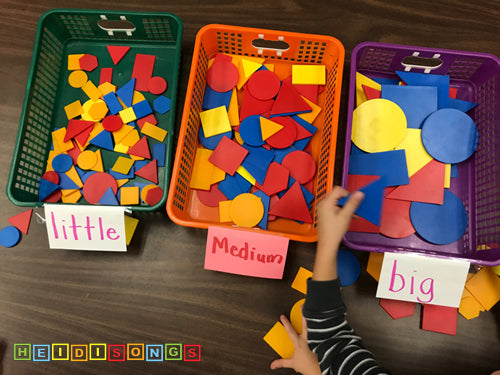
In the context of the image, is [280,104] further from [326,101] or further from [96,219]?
[96,219]

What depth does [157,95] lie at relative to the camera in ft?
2.59

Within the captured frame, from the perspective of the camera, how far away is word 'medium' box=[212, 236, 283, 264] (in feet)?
2.09

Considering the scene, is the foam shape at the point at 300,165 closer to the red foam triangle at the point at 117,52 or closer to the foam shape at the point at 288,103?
the foam shape at the point at 288,103

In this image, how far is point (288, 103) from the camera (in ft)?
2.50

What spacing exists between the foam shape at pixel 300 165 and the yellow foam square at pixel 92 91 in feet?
1.54

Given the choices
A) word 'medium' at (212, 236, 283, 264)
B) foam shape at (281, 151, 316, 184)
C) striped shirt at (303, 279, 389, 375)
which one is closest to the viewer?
→ striped shirt at (303, 279, 389, 375)

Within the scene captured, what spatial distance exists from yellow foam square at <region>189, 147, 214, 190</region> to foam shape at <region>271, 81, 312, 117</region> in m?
0.18

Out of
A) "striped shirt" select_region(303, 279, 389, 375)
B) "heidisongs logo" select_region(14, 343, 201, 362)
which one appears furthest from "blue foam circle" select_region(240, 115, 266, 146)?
"heidisongs logo" select_region(14, 343, 201, 362)

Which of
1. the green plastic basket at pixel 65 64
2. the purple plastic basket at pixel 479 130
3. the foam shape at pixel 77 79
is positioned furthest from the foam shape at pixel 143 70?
the purple plastic basket at pixel 479 130

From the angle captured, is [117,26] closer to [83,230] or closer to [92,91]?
[92,91]

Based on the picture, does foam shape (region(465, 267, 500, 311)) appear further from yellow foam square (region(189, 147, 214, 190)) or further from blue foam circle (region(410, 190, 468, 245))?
yellow foam square (region(189, 147, 214, 190))

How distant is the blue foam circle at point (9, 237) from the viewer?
28.2 inches

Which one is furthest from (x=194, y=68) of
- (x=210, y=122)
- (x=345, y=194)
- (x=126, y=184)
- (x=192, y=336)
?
(x=192, y=336)

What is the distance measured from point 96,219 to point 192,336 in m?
0.30
